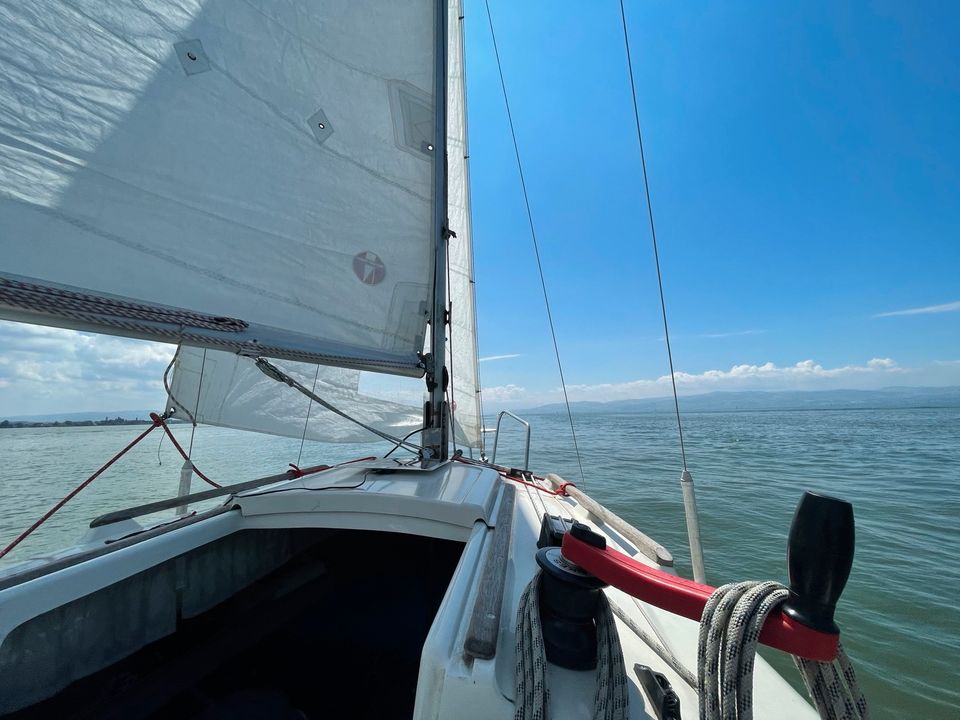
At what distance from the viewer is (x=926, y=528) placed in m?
5.30

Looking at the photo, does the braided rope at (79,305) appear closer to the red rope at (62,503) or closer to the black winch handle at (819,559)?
the red rope at (62,503)

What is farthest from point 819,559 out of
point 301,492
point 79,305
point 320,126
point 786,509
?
point 786,509

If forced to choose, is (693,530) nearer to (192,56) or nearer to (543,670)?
(543,670)

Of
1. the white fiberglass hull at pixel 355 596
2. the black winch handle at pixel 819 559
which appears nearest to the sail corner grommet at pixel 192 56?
the white fiberglass hull at pixel 355 596

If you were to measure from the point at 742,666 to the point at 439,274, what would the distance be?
8.60 ft

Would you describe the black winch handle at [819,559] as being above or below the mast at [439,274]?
below

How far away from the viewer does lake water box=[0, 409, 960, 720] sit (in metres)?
2.83

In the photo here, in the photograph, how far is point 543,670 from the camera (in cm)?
72

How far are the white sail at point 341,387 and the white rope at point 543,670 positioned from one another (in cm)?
280

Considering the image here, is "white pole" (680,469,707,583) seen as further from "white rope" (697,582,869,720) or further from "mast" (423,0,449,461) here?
"mast" (423,0,449,461)

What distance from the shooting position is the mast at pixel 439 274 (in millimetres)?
2670

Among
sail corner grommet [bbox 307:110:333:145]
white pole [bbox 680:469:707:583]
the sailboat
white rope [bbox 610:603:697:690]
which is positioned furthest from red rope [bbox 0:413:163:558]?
white pole [bbox 680:469:707:583]

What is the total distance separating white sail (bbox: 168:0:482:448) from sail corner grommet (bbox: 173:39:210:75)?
222 centimetres

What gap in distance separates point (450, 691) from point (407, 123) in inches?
119
